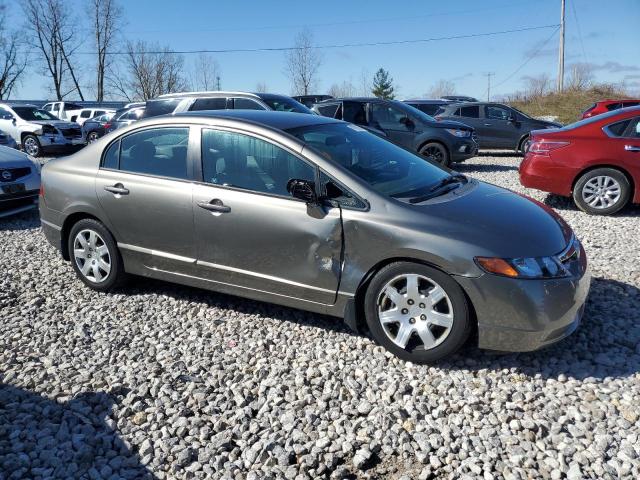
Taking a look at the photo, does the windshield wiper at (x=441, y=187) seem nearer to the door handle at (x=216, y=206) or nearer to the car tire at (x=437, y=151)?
the door handle at (x=216, y=206)

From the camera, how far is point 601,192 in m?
7.82

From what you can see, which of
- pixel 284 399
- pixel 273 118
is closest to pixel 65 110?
pixel 273 118

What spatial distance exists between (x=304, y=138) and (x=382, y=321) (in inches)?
58.1

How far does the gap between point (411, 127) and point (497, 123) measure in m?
4.25

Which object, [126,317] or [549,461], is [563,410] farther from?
[126,317]

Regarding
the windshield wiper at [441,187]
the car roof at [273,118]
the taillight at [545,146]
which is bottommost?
the windshield wiper at [441,187]

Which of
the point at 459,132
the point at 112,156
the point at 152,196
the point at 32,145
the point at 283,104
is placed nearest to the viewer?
the point at 152,196

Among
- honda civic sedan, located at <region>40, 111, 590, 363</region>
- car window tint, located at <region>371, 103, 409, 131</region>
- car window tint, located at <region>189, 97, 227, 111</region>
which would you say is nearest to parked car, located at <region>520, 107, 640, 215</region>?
honda civic sedan, located at <region>40, 111, 590, 363</region>

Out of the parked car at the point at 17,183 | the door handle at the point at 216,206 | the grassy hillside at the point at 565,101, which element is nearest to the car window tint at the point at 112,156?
the door handle at the point at 216,206

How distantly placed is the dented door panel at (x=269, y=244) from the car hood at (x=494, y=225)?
2.23ft

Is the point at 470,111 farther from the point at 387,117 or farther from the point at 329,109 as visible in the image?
the point at 329,109

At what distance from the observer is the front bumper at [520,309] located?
3309mm

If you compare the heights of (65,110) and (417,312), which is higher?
(65,110)

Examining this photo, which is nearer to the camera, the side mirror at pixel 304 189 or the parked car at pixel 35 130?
the side mirror at pixel 304 189
